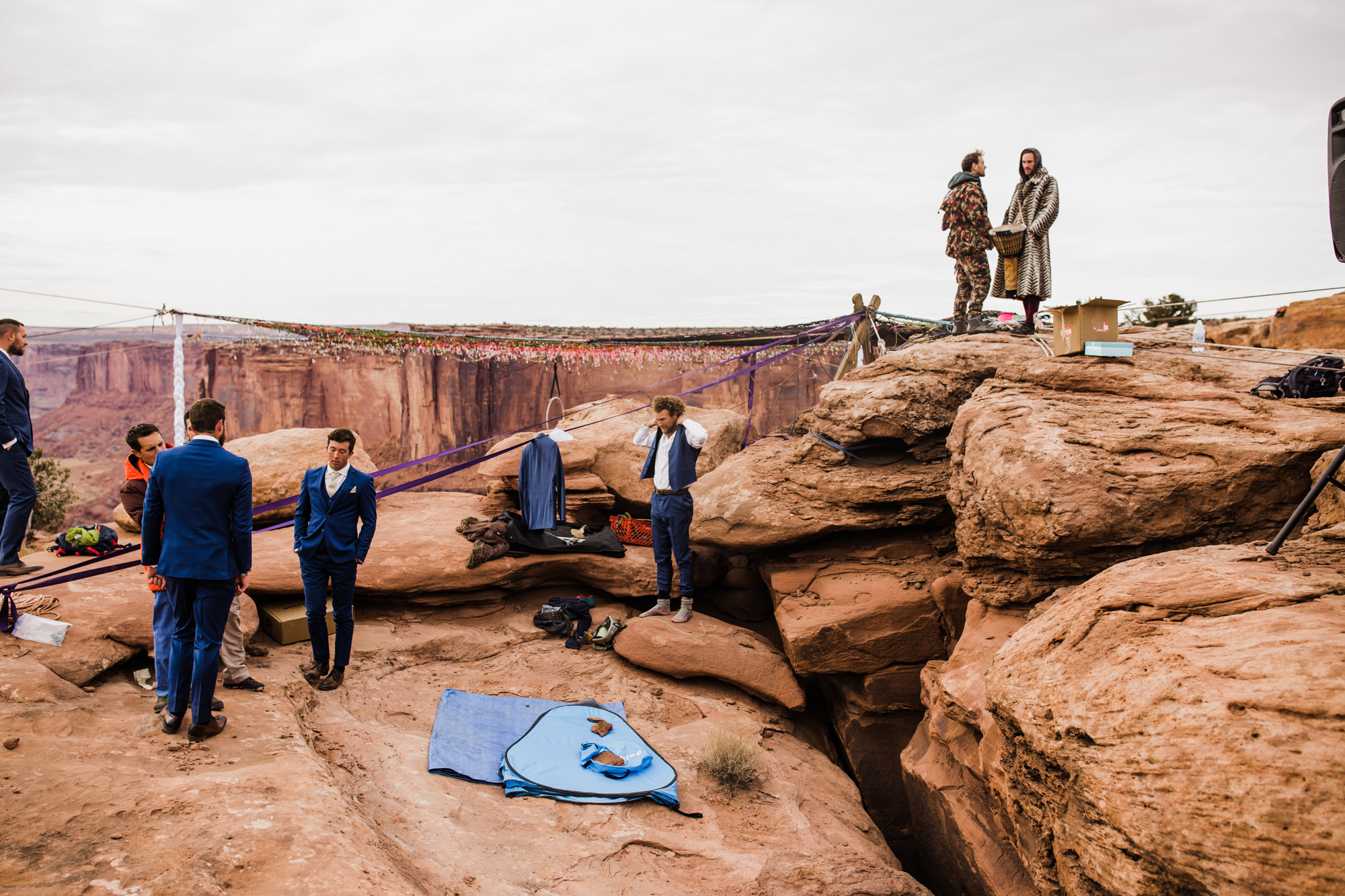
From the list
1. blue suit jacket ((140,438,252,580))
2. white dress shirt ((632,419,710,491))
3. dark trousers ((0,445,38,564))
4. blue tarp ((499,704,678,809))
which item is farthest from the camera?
white dress shirt ((632,419,710,491))

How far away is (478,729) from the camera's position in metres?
5.66

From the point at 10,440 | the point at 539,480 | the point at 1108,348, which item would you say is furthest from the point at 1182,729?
the point at 10,440

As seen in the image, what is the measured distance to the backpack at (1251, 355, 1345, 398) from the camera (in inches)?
208

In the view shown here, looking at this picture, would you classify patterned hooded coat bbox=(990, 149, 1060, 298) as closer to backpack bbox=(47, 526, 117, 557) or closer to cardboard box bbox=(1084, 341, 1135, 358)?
cardboard box bbox=(1084, 341, 1135, 358)

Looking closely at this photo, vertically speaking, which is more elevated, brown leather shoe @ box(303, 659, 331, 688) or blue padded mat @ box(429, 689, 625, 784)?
brown leather shoe @ box(303, 659, 331, 688)

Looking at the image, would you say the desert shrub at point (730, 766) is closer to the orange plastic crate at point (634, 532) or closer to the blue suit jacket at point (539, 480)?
the blue suit jacket at point (539, 480)

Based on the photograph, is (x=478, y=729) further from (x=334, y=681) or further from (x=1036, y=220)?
(x=1036, y=220)

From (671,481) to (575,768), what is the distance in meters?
2.91

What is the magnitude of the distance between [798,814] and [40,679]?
17.0 feet

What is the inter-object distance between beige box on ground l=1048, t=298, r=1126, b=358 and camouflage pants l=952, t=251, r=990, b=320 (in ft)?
6.77

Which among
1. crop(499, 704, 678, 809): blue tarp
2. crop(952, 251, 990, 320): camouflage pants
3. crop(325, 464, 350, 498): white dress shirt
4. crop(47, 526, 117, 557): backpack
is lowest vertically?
crop(499, 704, 678, 809): blue tarp

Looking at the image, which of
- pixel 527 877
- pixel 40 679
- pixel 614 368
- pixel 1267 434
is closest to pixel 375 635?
pixel 40 679

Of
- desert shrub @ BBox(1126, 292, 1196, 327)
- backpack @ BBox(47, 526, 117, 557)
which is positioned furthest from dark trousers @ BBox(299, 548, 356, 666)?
desert shrub @ BBox(1126, 292, 1196, 327)

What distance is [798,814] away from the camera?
545cm
